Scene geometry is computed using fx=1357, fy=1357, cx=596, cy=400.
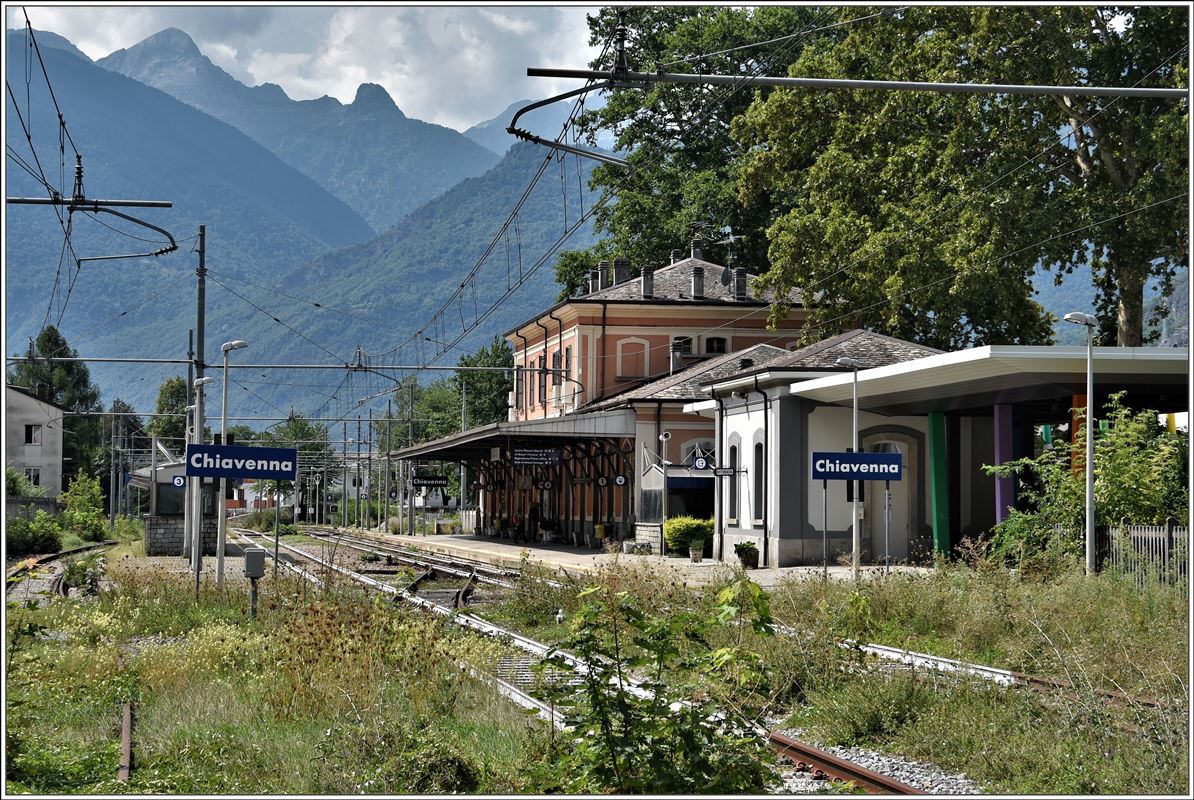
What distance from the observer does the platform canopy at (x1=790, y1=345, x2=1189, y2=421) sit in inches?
915

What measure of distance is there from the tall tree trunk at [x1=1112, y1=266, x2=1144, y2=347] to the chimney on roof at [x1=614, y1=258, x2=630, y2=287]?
2438cm

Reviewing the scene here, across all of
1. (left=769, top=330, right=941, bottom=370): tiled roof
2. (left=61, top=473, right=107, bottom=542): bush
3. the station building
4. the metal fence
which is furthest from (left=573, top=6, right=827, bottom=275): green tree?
the metal fence

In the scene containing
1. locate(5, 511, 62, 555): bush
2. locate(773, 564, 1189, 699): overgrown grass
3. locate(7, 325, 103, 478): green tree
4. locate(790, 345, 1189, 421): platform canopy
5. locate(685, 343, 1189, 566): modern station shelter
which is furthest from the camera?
locate(7, 325, 103, 478): green tree

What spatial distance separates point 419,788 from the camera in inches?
302

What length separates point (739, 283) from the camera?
177 ft

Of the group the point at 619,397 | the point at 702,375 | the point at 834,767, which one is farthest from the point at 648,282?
the point at 834,767

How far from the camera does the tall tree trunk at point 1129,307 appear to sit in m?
35.2

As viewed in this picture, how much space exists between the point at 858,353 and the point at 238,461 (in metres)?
18.2

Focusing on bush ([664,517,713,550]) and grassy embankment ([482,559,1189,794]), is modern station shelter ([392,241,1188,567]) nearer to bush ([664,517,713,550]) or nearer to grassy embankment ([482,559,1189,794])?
bush ([664,517,713,550])

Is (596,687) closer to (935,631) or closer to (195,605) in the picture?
(935,631)

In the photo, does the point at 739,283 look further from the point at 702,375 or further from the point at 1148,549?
the point at 1148,549

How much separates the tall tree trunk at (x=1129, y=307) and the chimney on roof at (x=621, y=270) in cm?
2438

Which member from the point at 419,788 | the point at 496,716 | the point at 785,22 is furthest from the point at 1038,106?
the point at 419,788

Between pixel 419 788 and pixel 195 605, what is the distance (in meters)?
11.5
